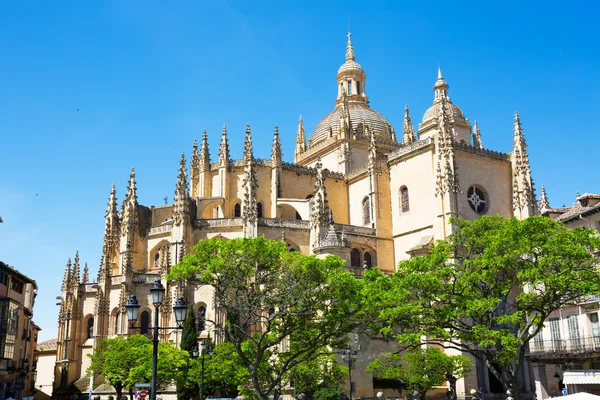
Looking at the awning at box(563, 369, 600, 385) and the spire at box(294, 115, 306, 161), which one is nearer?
the awning at box(563, 369, 600, 385)

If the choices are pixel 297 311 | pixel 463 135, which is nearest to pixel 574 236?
pixel 297 311

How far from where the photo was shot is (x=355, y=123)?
2420 inches

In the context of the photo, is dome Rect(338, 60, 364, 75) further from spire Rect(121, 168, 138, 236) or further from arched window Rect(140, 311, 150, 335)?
arched window Rect(140, 311, 150, 335)

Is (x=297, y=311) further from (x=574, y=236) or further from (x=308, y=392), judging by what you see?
(x=574, y=236)

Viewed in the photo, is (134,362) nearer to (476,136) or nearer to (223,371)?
(223,371)

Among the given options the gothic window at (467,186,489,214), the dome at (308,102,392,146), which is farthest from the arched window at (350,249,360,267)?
the dome at (308,102,392,146)

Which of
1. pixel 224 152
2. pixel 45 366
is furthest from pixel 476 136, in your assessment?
pixel 45 366

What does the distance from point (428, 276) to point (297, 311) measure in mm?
5543

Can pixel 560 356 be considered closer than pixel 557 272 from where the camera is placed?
No

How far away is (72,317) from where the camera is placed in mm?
49406

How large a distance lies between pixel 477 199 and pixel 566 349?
14942mm

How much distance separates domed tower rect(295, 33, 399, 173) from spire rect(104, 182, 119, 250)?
59.7ft

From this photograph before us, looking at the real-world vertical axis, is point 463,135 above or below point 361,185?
above

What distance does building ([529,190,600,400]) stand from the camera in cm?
3184
